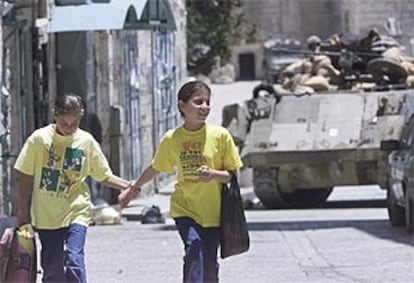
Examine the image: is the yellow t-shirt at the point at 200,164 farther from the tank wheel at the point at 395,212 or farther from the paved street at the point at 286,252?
the tank wheel at the point at 395,212

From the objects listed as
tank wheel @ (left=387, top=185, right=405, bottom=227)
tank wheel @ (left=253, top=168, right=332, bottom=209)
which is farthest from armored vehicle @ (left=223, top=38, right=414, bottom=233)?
tank wheel @ (left=387, top=185, right=405, bottom=227)

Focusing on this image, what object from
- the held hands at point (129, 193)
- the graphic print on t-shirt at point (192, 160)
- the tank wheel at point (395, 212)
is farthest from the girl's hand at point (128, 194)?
the tank wheel at point (395, 212)

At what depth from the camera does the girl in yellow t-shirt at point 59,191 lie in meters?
9.47

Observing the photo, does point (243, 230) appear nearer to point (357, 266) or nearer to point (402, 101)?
point (357, 266)

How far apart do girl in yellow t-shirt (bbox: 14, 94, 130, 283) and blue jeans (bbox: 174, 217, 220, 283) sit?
71 cm

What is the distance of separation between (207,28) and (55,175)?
38.7m

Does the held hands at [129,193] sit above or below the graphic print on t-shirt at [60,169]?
below

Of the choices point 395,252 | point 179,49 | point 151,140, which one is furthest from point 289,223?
point 179,49

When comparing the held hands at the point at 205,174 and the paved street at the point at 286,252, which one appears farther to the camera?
the paved street at the point at 286,252

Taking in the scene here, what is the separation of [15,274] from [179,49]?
928 inches

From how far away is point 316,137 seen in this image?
75.8ft

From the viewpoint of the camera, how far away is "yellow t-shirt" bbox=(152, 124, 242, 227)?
927 cm

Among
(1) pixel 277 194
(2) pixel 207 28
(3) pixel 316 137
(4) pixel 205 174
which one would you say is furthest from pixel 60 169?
(2) pixel 207 28

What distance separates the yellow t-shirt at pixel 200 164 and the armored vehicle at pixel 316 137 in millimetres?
12353
